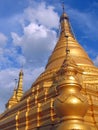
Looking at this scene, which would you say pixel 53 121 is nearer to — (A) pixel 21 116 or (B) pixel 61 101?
(A) pixel 21 116

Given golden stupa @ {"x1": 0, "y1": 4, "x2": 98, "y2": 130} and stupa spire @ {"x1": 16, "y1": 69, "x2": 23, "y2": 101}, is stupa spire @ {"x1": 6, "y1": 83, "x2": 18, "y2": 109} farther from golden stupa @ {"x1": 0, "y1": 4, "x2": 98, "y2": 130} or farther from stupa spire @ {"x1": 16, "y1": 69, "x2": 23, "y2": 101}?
stupa spire @ {"x1": 16, "y1": 69, "x2": 23, "y2": 101}

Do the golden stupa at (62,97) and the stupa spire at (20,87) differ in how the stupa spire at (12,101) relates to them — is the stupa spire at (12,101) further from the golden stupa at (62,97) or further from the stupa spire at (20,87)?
the stupa spire at (20,87)

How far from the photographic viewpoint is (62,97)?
11.5 m

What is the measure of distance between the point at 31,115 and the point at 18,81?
45.3 feet

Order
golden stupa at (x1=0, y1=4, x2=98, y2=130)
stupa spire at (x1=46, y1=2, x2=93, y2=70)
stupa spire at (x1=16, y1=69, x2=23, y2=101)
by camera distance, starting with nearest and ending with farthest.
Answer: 1. golden stupa at (x1=0, y1=4, x2=98, y2=130)
2. stupa spire at (x1=46, y1=2, x2=93, y2=70)
3. stupa spire at (x1=16, y1=69, x2=23, y2=101)

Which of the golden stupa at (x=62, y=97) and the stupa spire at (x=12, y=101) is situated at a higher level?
the stupa spire at (x=12, y=101)

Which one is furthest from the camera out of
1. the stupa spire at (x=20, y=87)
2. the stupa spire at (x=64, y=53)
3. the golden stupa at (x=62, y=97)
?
the stupa spire at (x=20, y=87)

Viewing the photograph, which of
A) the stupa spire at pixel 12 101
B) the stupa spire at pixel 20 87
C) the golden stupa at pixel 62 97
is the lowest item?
the golden stupa at pixel 62 97

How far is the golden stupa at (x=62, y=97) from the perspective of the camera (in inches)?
438

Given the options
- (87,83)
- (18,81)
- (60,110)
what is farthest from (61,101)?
(18,81)

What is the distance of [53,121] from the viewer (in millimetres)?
15320

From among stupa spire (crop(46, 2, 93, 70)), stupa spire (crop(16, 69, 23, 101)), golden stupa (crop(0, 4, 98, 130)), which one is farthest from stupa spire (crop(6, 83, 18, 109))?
stupa spire (crop(46, 2, 93, 70))

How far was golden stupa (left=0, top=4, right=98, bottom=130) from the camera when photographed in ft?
36.5

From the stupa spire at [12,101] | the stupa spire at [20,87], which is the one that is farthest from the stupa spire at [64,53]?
the stupa spire at [20,87]
